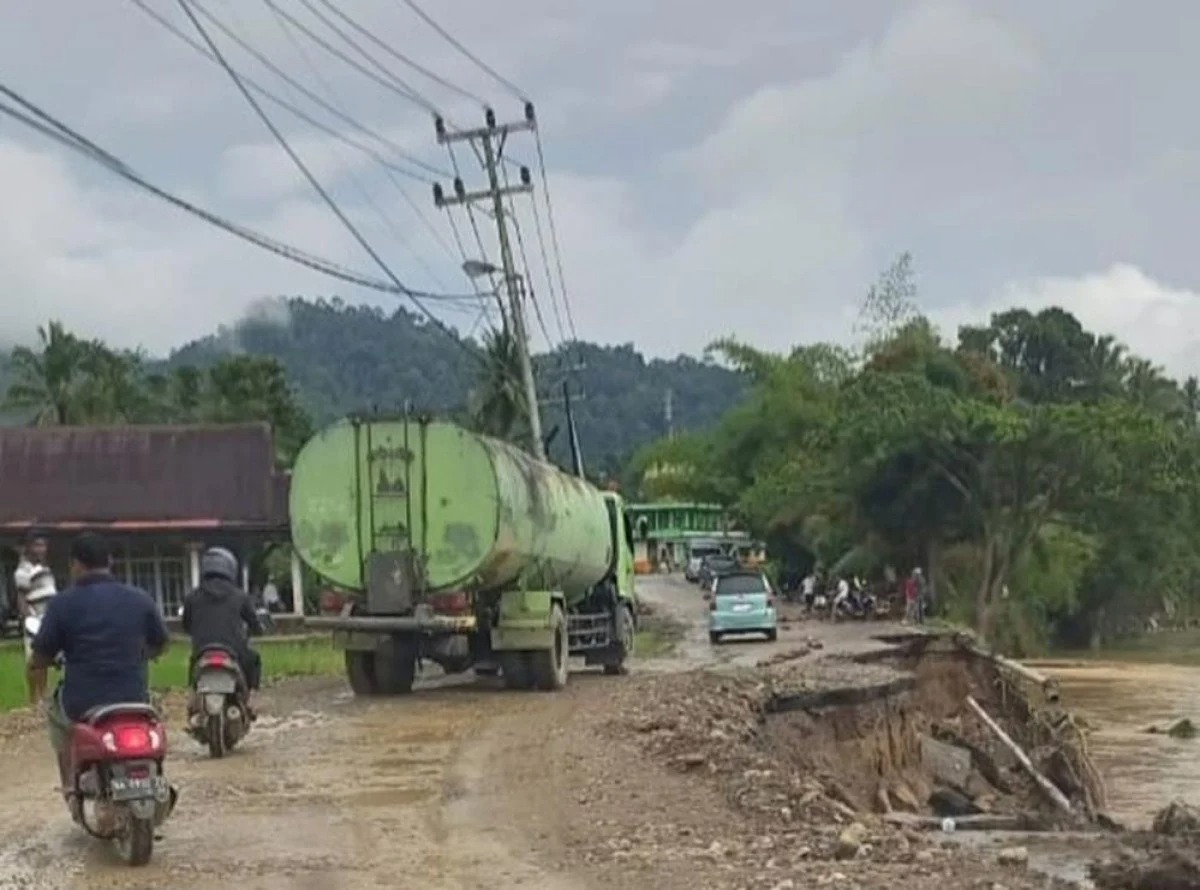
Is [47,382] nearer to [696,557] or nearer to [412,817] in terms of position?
[696,557]

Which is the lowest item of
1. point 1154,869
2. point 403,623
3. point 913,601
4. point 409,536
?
point 1154,869

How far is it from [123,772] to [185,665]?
1863cm

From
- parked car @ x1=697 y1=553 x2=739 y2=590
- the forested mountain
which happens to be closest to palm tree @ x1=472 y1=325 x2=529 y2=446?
parked car @ x1=697 y1=553 x2=739 y2=590

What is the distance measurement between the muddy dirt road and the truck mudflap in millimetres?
2066

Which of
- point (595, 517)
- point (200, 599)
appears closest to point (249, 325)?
point (595, 517)

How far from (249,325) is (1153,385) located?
82266mm

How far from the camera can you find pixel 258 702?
22.0 metres

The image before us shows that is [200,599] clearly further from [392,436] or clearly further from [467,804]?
[392,436]

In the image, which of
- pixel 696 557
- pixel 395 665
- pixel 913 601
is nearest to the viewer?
pixel 395 665

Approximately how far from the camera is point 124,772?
32.7 feet

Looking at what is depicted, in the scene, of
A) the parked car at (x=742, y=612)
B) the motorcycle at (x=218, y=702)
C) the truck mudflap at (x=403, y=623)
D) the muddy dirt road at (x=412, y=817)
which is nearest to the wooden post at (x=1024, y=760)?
the truck mudflap at (x=403, y=623)

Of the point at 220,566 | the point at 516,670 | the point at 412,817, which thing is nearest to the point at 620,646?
the point at 516,670

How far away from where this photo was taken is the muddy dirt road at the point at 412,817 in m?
9.87

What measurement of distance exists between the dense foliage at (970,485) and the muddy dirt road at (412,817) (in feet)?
129
